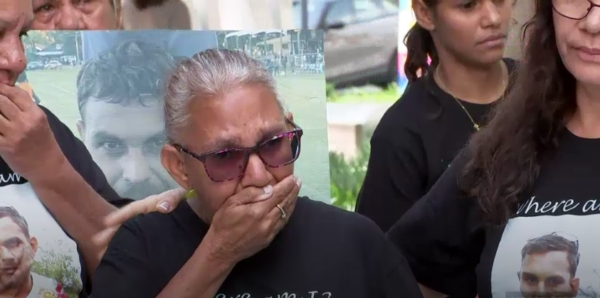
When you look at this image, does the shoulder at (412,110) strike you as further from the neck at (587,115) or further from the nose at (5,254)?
the nose at (5,254)

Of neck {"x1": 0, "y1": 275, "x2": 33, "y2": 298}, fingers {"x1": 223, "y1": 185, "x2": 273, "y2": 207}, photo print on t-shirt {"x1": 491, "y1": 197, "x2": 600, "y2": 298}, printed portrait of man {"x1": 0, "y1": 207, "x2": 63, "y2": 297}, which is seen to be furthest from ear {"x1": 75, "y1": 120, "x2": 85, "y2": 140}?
photo print on t-shirt {"x1": 491, "y1": 197, "x2": 600, "y2": 298}

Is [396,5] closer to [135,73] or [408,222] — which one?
A: [408,222]

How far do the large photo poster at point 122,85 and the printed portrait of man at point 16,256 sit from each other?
21cm

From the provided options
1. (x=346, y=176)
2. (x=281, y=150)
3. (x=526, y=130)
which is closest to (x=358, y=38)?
(x=346, y=176)

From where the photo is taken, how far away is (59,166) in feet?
4.93

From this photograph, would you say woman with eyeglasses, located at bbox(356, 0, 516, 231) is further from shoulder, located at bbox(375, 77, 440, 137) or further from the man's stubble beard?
the man's stubble beard

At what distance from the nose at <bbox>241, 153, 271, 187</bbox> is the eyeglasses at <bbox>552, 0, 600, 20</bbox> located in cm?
65

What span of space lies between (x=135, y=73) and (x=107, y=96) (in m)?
0.08

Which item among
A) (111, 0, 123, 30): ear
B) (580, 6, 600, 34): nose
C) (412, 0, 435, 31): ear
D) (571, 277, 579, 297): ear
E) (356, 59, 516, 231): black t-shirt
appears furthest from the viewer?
(412, 0, 435, 31): ear

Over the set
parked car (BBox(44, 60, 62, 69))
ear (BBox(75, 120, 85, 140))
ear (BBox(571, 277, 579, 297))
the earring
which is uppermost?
parked car (BBox(44, 60, 62, 69))

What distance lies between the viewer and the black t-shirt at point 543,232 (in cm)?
138

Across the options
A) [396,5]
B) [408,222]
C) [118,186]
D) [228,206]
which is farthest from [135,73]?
[396,5]

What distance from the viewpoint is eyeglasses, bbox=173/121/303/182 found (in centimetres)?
130

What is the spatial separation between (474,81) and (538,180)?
1.71ft
